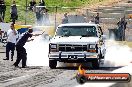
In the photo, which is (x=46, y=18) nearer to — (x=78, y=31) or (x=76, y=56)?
(x=78, y=31)

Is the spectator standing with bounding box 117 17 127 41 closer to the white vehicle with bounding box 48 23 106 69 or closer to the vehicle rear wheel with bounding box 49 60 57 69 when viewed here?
the white vehicle with bounding box 48 23 106 69

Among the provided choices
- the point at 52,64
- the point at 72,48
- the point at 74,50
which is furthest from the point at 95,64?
the point at 52,64

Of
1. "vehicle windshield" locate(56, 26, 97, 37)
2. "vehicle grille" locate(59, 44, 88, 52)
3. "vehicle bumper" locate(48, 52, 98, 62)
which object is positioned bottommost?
"vehicle bumper" locate(48, 52, 98, 62)

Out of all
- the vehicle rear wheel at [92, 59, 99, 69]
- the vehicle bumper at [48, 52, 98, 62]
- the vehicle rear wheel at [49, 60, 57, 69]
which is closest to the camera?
the vehicle bumper at [48, 52, 98, 62]

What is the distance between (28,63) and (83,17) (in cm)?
1464

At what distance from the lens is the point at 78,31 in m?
20.0

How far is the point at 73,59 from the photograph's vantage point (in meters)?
18.9

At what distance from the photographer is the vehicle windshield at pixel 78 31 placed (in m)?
19.9

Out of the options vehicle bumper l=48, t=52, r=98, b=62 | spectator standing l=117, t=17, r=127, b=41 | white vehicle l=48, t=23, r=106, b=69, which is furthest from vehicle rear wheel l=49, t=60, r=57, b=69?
spectator standing l=117, t=17, r=127, b=41

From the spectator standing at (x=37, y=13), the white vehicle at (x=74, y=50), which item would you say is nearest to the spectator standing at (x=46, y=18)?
the spectator standing at (x=37, y=13)

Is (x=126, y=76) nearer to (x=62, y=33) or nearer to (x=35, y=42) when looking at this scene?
(x=62, y=33)

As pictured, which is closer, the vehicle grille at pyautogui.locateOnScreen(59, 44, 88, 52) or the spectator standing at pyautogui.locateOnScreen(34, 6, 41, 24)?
the vehicle grille at pyautogui.locateOnScreen(59, 44, 88, 52)

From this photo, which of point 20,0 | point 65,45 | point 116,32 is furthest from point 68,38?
point 20,0

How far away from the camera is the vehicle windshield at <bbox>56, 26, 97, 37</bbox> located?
1991 centimetres
